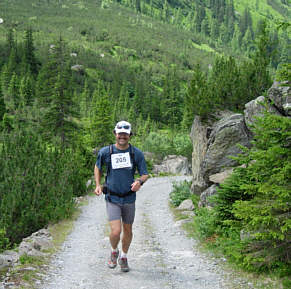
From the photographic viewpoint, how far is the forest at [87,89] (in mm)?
11914

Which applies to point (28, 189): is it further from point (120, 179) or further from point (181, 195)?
point (181, 195)

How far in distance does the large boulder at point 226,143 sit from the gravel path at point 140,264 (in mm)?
3496

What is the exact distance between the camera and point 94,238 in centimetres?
984

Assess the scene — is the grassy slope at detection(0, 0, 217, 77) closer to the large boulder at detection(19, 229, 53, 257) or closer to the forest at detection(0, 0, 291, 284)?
the forest at detection(0, 0, 291, 284)

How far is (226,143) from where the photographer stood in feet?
44.9

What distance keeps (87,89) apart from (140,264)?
8489 centimetres

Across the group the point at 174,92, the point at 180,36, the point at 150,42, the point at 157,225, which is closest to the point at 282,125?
the point at 157,225

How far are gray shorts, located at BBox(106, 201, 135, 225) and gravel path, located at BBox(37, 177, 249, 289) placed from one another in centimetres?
101

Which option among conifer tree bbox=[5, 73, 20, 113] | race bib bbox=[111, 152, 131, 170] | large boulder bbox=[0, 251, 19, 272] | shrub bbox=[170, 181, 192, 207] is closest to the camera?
race bib bbox=[111, 152, 131, 170]

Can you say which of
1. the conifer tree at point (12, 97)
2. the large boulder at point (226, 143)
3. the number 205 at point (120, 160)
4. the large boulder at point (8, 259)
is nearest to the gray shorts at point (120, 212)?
the number 205 at point (120, 160)

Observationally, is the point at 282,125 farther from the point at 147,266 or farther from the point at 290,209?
the point at 147,266

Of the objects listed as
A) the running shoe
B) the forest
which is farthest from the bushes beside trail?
the running shoe

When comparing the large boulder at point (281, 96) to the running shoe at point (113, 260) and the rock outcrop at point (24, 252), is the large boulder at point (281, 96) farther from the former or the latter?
the rock outcrop at point (24, 252)

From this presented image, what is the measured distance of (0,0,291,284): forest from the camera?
11.9 meters
